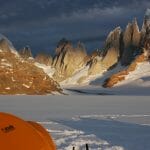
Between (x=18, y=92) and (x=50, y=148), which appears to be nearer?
(x=50, y=148)

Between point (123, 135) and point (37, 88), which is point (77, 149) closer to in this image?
point (123, 135)

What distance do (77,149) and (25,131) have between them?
22.2 ft

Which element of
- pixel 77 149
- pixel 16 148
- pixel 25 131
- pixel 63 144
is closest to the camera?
pixel 16 148

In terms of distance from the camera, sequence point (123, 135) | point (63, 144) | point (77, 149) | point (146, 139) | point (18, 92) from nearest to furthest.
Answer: point (77, 149) → point (63, 144) → point (146, 139) → point (123, 135) → point (18, 92)

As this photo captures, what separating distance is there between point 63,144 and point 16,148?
8.45m

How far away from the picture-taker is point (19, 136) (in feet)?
31.0

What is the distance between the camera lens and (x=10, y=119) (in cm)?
995

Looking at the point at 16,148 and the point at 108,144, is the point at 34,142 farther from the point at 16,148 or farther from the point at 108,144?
the point at 108,144

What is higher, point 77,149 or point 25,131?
point 25,131

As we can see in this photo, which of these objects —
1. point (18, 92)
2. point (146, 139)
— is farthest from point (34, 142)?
point (18, 92)

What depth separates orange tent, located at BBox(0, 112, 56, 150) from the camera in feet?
30.2

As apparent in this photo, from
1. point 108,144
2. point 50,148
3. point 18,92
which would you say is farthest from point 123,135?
point 18,92

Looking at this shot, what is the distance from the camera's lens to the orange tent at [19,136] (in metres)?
9.20

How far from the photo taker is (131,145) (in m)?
17.8
